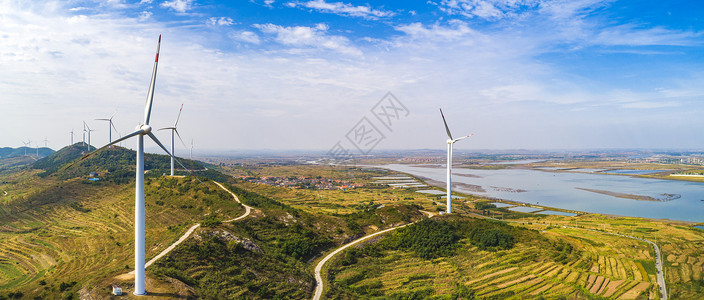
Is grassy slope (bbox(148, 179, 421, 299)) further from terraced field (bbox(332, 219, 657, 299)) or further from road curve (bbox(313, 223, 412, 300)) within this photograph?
terraced field (bbox(332, 219, 657, 299))

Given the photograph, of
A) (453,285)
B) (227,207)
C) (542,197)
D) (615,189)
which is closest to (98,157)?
(227,207)

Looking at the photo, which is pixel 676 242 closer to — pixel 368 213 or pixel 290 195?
pixel 368 213

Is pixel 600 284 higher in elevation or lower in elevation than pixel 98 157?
lower

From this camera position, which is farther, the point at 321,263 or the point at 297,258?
the point at 297,258

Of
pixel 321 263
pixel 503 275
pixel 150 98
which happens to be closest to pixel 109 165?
pixel 321 263

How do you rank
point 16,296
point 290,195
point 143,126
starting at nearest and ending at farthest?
point 143,126 → point 16,296 → point 290,195

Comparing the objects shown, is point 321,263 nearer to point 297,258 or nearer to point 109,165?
point 297,258

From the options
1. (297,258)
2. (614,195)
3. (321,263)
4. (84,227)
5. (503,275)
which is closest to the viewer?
(503,275)

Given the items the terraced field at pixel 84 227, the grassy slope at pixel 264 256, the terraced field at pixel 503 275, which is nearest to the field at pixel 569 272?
the terraced field at pixel 503 275
